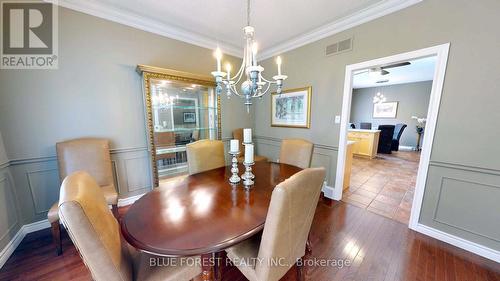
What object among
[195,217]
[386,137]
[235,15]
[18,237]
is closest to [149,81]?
[235,15]

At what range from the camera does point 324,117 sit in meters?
2.65

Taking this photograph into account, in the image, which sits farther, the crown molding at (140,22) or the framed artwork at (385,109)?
the framed artwork at (385,109)

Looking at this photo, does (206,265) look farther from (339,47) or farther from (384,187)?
(384,187)

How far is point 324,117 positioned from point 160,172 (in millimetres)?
2616

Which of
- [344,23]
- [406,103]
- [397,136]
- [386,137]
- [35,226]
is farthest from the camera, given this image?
[406,103]

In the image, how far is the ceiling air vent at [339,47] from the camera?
229 centimetres

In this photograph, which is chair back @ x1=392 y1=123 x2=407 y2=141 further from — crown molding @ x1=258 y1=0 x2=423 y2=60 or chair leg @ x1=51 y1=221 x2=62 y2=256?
chair leg @ x1=51 y1=221 x2=62 y2=256

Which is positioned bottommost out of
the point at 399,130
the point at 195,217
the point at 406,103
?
the point at 195,217

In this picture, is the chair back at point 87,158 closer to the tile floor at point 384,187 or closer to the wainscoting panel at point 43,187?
the wainscoting panel at point 43,187

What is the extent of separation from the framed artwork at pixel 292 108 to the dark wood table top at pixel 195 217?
168 cm

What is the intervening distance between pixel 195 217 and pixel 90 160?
1.75 meters

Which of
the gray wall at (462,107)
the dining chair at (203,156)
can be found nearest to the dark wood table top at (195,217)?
the dining chair at (203,156)

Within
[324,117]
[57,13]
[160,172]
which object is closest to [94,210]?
[160,172]

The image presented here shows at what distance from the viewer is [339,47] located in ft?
7.80
